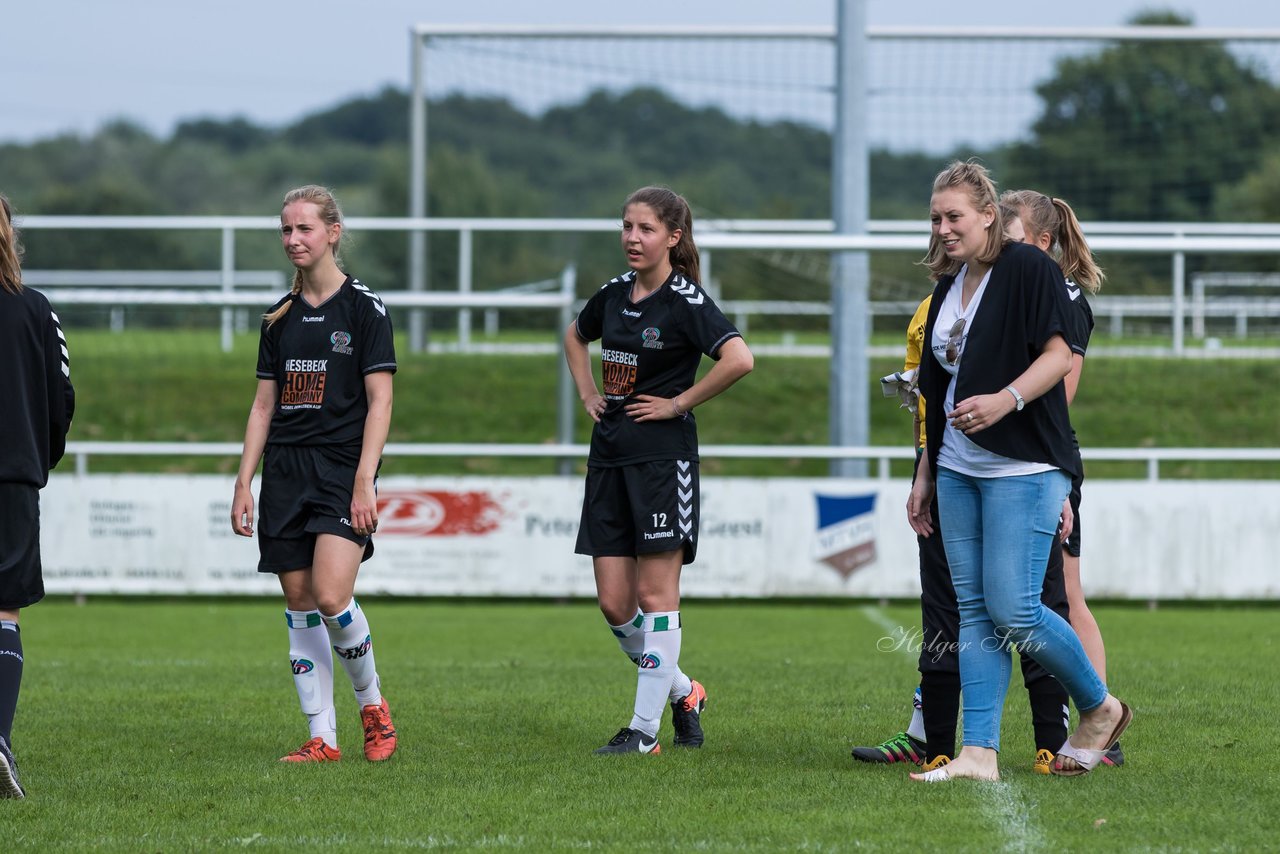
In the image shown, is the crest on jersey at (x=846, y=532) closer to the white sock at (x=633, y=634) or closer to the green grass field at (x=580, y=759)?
the green grass field at (x=580, y=759)

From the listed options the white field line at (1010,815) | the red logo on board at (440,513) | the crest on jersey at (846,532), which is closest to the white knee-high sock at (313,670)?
the white field line at (1010,815)

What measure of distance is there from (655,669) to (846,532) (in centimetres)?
601

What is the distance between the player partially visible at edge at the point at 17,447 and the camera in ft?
16.0

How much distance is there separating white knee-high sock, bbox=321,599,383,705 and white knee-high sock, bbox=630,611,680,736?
95 centimetres

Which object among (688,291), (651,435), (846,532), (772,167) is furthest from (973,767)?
(772,167)

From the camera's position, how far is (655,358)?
5.69 m

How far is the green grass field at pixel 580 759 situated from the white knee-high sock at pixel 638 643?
23 centimetres

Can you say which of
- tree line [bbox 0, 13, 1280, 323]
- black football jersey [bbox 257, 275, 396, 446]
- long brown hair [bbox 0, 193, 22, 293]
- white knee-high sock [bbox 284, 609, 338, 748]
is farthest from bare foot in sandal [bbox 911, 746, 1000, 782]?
tree line [bbox 0, 13, 1280, 323]

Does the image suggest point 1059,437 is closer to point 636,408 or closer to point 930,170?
point 636,408

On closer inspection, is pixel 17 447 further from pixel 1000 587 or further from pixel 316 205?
pixel 1000 587

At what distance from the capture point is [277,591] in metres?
11.7

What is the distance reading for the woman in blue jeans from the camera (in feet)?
15.5

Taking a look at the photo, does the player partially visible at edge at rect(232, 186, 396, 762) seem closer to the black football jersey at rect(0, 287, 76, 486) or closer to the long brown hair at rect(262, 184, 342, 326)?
the long brown hair at rect(262, 184, 342, 326)

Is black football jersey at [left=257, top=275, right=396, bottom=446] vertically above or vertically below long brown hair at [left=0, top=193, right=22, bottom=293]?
below
